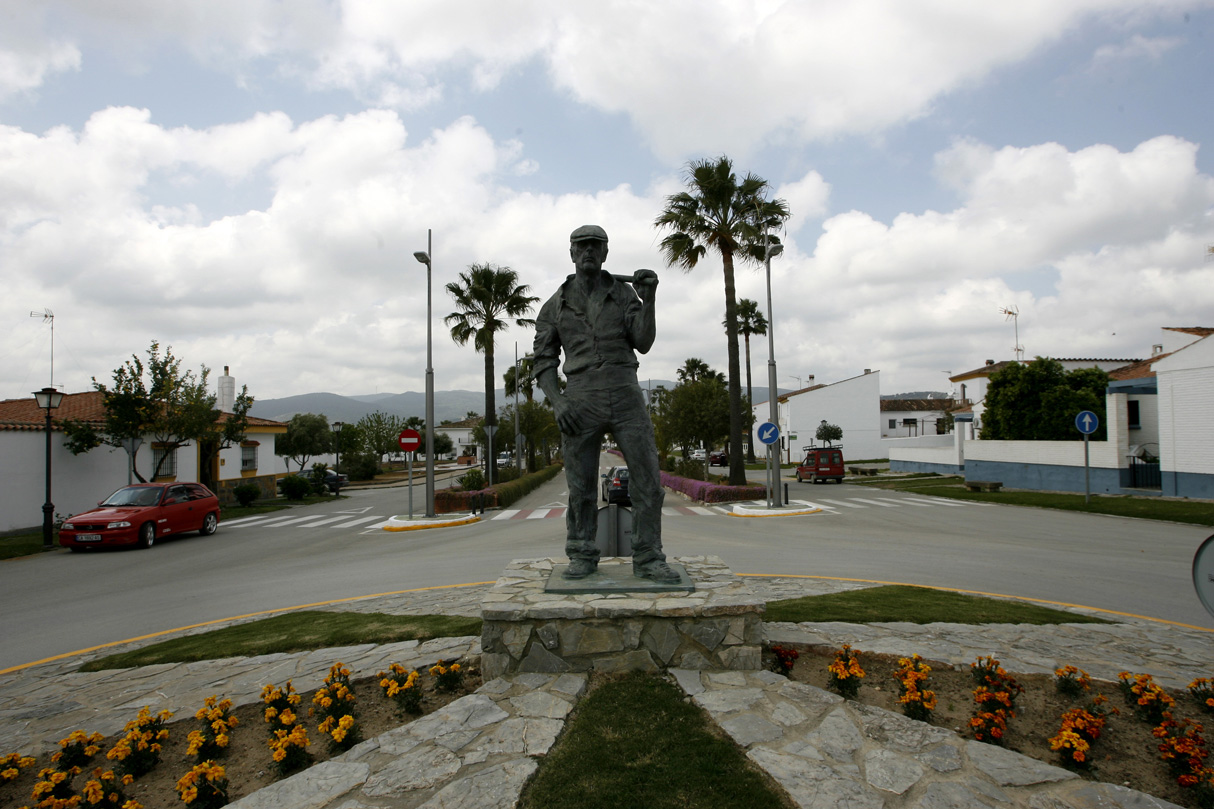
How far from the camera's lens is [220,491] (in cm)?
2827

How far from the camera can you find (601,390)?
16.0 ft

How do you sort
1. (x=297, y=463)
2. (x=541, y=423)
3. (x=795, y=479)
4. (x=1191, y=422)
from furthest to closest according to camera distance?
(x=297, y=463) < (x=541, y=423) < (x=795, y=479) < (x=1191, y=422)

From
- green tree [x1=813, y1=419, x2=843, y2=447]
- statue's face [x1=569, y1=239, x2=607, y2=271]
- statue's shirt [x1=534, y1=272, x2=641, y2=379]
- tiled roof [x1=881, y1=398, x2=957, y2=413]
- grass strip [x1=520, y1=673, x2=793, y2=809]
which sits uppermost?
tiled roof [x1=881, y1=398, x2=957, y2=413]

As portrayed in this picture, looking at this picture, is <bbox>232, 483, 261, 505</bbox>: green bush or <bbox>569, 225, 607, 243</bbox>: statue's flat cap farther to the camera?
<bbox>232, 483, 261, 505</bbox>: green bush

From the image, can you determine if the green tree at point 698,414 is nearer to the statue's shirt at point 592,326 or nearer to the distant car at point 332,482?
the distant car at point 332,482

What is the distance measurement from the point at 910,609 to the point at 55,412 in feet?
88.1

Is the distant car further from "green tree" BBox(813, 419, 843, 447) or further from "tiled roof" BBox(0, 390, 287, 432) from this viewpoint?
"green tree" BBox(813, 419, 843, 447)

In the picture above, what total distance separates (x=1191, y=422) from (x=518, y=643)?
22309 mm

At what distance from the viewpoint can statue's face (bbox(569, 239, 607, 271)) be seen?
4.94 meters

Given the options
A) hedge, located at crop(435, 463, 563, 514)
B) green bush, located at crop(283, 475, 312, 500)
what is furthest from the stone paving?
green bush, located at crop(283, 475, 312, 500)

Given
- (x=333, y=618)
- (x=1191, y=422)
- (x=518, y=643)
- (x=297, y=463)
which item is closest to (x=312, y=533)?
(x=333, y=618)

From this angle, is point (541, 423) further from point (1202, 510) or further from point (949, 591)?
point (949, 591)

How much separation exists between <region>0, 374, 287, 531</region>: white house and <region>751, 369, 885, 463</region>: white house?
4218 cm

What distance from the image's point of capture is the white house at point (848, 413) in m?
52.8
